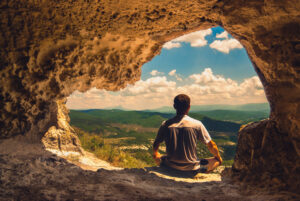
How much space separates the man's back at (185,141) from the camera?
3.84 meters

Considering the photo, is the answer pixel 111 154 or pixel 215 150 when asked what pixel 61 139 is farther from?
pixel 215 150

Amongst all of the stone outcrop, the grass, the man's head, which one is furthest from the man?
the grass

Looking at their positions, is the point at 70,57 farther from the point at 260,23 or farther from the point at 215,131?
the point at 215,131

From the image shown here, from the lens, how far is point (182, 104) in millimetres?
4051

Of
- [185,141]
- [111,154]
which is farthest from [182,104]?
[111,154]

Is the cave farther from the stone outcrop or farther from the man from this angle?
the stone outcrop

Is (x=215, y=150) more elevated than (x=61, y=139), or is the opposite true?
(x=215, y=150)

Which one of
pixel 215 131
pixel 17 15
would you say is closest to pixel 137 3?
pixel 17 15

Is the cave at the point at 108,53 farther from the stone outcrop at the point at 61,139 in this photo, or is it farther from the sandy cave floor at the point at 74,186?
the stone outcrop at the point at 61,139

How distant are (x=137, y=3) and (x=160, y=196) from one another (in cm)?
296

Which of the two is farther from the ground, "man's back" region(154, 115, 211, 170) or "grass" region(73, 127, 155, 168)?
"man's back" region(154, 115, 211, 170)

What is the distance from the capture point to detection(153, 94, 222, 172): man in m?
3.84

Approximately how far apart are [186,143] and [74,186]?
2.30m

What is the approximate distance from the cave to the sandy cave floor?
0.03m
